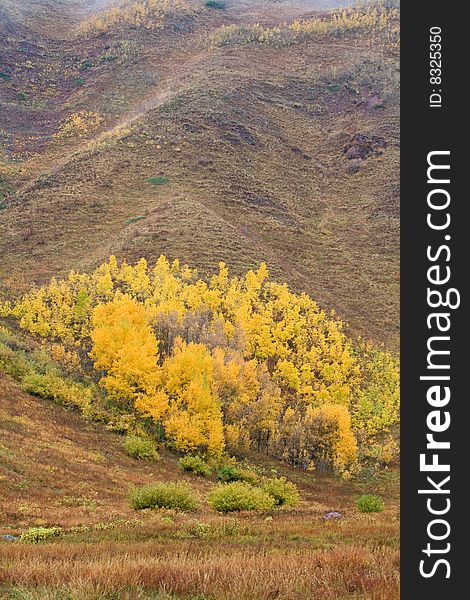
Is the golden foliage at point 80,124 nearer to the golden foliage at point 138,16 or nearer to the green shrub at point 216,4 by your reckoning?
the golden foliage at point 138,16

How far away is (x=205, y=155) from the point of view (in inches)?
3875

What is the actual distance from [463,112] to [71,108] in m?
139

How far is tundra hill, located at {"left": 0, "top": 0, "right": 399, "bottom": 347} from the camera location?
71.2 m

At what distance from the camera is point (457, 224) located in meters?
4.43

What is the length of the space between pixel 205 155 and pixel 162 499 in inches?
3363

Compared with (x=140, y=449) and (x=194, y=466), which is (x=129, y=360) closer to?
(x=140, y=449)

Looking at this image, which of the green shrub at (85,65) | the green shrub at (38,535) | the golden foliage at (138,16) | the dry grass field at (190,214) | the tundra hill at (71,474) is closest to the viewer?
the dry grass field at (190,214)

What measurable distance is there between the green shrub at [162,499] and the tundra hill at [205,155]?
44.9m

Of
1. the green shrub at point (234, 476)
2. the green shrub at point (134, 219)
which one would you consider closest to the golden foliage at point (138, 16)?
the green shrub at point (134, 219)

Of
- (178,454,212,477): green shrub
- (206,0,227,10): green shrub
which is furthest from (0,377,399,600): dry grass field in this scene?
(206,0,227,10): green shrub

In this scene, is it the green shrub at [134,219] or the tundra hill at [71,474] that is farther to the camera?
the green shrub at [134,219]

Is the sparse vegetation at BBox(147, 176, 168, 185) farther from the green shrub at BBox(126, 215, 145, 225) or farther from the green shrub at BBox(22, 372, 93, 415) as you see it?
the green shrub at BBox(22, 372, 93, 415)

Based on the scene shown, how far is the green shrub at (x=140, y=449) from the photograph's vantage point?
33969 mm

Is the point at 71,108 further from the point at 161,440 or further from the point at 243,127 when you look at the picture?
the point at 161,440
